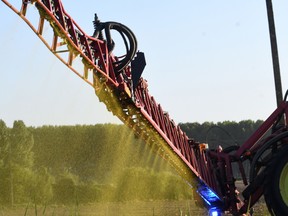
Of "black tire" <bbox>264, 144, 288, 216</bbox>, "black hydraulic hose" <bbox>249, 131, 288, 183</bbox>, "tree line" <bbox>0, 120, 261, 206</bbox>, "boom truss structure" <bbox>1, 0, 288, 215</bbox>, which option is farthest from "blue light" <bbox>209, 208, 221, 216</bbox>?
"tree line" <bbox>0, 120, 261, 206</bbox>

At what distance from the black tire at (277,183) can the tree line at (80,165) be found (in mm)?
16857

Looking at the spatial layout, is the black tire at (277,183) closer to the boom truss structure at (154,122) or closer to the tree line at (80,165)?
the boom truss structure at (154,122)

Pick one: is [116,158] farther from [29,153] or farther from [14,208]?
[14,208]

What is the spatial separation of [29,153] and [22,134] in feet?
4.05

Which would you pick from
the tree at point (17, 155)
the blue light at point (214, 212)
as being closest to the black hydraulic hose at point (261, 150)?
the blue light at point (214, 212)

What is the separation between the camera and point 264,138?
26.4ft

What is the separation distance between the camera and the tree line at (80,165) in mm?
24969

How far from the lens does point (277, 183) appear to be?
6.83 metres

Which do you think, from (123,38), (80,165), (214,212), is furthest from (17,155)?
(123,38)

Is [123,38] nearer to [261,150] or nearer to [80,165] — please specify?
[261,150]

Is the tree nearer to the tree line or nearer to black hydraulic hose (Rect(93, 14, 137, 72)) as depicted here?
the tree line

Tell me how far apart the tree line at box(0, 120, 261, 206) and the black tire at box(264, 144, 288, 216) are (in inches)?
664

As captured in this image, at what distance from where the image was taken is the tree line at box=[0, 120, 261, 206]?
81.9ft

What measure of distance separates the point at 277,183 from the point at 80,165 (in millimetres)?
20475
